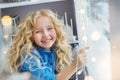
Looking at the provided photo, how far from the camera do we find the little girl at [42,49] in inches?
42.0

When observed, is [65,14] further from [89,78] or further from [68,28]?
[89,78]

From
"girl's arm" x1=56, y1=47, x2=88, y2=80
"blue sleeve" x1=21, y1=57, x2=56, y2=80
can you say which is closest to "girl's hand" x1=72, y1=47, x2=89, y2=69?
"girl's arm" x1=56, y1=47, x2=88, y2=80

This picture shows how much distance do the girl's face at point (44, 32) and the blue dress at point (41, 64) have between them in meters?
0.02

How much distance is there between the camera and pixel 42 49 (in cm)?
109

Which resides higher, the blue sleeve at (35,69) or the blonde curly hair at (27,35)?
the blonde curly hair at (27,35)

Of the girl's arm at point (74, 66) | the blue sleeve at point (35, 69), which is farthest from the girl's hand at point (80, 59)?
the blue sleeve at point (35, 69)

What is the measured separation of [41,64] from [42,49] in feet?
0.15

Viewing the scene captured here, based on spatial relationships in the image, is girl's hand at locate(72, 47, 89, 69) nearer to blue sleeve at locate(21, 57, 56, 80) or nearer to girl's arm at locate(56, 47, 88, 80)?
girl's arm at locate(56, 47, 88, 80)

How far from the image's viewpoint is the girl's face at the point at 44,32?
3.51 ft

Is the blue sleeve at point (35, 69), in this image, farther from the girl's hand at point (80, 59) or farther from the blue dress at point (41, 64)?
the girl's hand at point (80, 59)

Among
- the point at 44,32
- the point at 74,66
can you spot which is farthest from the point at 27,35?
the point at 74,66

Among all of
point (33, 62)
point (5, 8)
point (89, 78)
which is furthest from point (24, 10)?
point (89, 78)

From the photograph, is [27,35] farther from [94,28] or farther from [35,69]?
[94,28]

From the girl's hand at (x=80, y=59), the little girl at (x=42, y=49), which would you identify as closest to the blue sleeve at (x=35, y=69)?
the little girl at (x=42, y=49)
